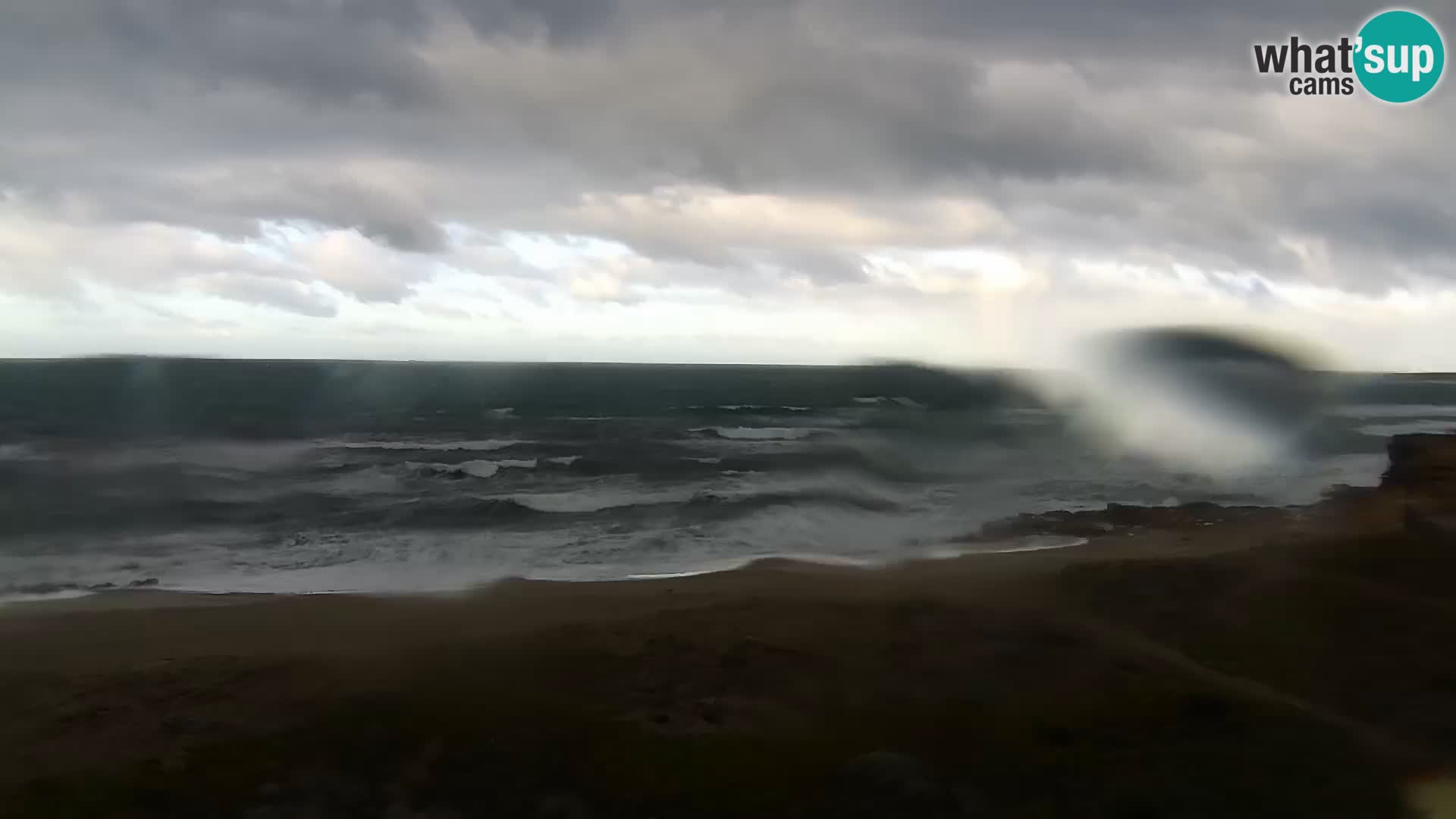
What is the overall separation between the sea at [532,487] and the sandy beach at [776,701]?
143 inches

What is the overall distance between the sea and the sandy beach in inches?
143

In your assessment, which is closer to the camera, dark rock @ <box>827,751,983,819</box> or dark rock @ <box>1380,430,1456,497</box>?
dark rock @ <box>827,751,983,819</box>

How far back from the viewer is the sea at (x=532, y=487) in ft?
45.3

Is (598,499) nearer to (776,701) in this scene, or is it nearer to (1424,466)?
(776,701)

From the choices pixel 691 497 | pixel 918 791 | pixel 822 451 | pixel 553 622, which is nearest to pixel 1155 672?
pixel 918 791

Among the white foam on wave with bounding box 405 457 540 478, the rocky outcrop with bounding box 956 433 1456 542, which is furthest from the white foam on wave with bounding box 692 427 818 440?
the rocky outcrop with bounding box 956 433 1456 542

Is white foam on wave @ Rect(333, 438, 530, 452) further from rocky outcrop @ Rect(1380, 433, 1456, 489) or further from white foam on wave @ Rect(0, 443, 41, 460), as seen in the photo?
rocky outcrop @ Rect(1380, 433, 1456, 489)

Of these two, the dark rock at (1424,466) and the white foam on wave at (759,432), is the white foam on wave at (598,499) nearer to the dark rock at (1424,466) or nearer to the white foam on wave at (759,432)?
the dark rock at (1424,466)

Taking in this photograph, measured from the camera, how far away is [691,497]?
20.4 metres

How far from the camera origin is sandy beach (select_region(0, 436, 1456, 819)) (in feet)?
17.1

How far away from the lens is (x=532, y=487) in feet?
74.3

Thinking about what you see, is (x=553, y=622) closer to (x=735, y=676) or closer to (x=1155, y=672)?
(x=735, y=676)

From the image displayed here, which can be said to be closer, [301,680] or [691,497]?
[301,680]

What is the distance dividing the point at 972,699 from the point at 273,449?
28776 millimetres
